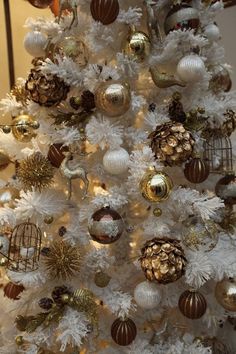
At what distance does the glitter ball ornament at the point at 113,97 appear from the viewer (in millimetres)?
917

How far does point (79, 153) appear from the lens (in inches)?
38.9

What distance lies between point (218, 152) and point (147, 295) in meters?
0.41

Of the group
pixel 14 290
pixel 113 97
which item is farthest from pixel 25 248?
pixel 113 97

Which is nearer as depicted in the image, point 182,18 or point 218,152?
point 182,18

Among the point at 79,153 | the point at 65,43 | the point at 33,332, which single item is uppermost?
the point at 65,43

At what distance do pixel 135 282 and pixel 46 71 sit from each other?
1.72ft

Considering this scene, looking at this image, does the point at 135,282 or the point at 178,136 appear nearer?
the point at 178,136

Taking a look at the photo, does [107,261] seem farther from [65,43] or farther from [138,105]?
[65,43]

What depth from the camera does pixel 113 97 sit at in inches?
36.0

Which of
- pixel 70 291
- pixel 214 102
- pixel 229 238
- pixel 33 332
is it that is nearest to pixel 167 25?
pixel 214 102

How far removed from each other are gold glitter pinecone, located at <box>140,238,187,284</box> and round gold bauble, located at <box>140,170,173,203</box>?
0.30 ft

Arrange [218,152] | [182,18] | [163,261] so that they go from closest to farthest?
1. [163,261]
2. [182,18]
3. [218,152]

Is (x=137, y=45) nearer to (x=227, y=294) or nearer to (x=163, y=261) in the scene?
(x=163, y=261)

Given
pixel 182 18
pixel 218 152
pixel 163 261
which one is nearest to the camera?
pixel 163 261
